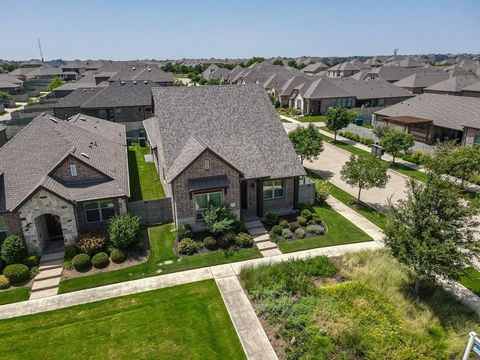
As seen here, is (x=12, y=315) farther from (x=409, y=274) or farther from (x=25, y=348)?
(x=409, y=274)

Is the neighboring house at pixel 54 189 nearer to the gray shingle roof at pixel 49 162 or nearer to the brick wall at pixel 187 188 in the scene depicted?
the gray shingle roof at pixel 49 162

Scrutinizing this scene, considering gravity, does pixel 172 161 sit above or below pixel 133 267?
above

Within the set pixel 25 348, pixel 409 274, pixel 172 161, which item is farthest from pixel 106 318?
pixel 409 274

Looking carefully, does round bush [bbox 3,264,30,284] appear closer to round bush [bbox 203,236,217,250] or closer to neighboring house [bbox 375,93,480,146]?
round bush [bbox 203,236,217,250]

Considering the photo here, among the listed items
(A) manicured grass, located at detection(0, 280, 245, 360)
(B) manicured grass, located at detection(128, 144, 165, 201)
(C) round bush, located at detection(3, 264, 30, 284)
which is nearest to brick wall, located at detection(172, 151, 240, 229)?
(A) manicured grass, located at detection(0, 280, 245, 360)

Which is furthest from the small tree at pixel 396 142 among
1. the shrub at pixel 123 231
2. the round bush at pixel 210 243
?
the shrub at pixel 123 231
